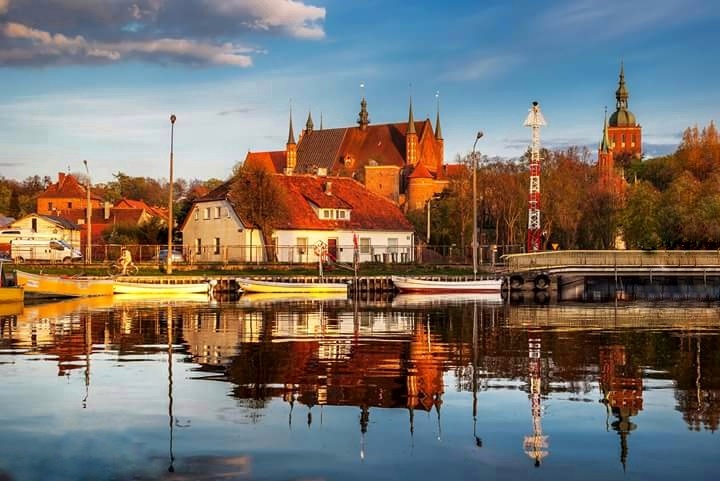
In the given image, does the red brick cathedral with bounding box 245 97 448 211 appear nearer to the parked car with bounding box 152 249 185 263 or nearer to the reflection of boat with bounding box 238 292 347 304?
the parked car with bounding box 152 249 185 263

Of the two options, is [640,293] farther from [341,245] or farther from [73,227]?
[73,227]

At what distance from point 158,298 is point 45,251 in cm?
2745

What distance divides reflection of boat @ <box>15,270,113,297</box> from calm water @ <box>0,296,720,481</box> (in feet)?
67.9

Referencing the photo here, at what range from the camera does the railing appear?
225ft

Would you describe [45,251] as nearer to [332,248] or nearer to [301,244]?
[301,244]

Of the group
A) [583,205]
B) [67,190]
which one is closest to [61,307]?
[583,205]

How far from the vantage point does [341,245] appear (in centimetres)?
8362

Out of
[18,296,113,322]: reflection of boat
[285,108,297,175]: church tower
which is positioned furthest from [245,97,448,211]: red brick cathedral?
[18,296,113,322]: reflection of boat

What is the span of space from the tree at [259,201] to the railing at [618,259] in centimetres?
2064

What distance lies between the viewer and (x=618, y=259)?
6975 cm

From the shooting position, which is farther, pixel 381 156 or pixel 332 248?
pixel 381 156

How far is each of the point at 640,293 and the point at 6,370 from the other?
54703mm

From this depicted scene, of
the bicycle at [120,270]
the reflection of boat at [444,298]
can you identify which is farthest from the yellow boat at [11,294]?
the reflection of boat at [444,298]

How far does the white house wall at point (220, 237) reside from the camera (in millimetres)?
78750
